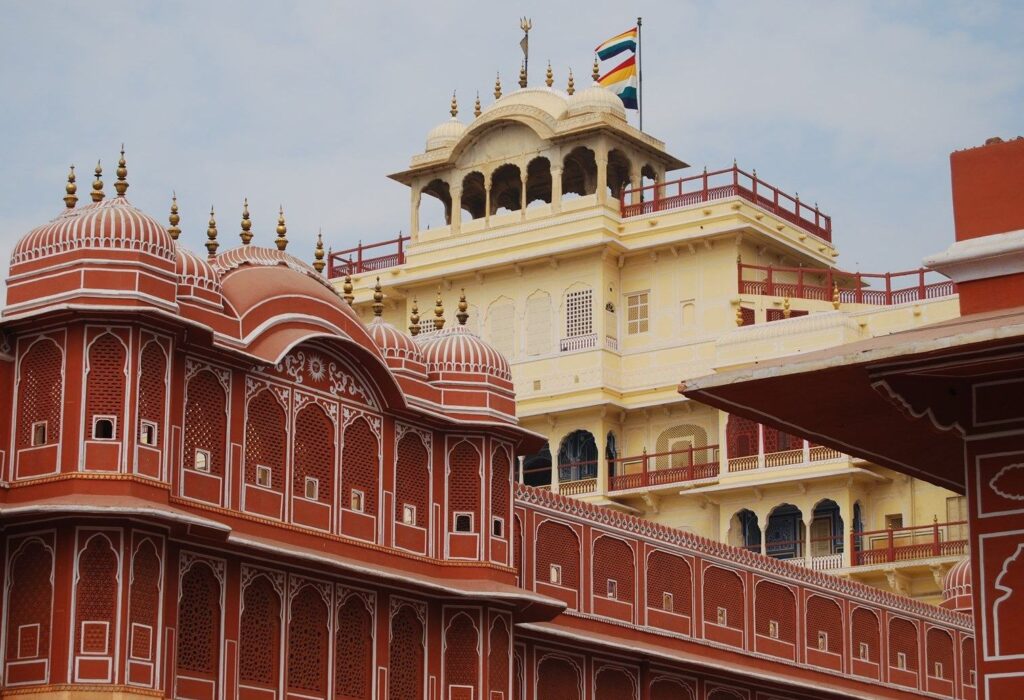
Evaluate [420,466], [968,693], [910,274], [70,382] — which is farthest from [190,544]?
[910,274]

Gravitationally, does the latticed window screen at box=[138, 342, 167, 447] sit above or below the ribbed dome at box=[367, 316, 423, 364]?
below

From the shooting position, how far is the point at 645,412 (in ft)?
152

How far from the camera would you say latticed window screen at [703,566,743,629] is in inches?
1363

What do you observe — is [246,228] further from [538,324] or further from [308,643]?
[538,324]

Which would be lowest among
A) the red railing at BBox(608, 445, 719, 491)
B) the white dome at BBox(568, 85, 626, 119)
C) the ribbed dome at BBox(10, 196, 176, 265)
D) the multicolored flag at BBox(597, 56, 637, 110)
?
the ribbed dome at BBox(10, 196, 176, 265)

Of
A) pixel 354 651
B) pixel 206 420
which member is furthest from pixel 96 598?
pixel 354 651

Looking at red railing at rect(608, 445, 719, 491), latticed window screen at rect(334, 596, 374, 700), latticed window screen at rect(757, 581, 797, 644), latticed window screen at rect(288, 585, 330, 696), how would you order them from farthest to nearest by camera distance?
red railing at rect(608, 445, 719, 491)
latticed window screen at rect(757, 581, 797, 644)
latticed window screen at rect(334, 596, 374, 700)
latticed window screen at rect(288, 585, 330, 696)

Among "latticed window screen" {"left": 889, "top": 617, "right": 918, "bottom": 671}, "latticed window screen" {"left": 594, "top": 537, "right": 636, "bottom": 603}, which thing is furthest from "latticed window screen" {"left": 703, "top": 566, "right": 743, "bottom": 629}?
"latticed window screen" {"left": 889, "top": 617, "right": 918, "bottom": 671}

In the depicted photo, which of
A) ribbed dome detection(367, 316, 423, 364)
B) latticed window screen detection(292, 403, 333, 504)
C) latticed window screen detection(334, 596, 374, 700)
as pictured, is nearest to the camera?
latticed window screen detection(292, 403, 333, 504)

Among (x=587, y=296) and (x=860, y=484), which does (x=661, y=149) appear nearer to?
(x=587, y=296)

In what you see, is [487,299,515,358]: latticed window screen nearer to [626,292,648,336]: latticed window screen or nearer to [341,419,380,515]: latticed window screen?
[626,292,648,336]: latticed window screen

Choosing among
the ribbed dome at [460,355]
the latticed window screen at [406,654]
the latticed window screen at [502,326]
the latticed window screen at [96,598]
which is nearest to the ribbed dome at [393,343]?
the ribbed dome at [460,355]

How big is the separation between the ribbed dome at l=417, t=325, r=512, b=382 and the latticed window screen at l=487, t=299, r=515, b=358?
19.1m

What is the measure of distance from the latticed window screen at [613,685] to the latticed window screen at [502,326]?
52.0 feet
